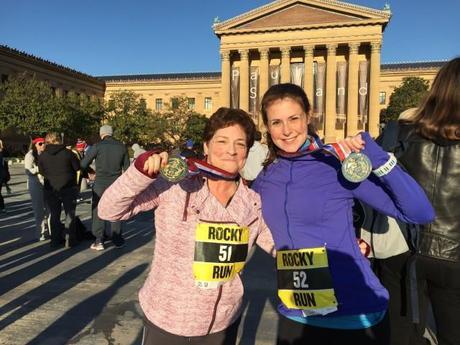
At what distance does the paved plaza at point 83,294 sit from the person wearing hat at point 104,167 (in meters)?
0.26

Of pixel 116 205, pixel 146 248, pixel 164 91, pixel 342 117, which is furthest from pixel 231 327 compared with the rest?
pixel 164 91

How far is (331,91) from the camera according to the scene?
2005 inches

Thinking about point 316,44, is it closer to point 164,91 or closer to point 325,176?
point 164,91

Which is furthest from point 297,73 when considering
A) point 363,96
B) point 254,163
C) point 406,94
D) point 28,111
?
point 254,163

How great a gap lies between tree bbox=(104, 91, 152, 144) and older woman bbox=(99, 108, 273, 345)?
55959 millimetres

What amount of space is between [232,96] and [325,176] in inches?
2035

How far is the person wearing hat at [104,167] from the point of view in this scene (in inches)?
289

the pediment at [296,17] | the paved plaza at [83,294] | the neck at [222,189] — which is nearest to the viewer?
the neck at [222,189]

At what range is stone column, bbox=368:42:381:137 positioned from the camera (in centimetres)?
4881

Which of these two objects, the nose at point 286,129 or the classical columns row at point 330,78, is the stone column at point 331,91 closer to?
the classical columns row at point 330,78

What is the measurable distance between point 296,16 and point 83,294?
53.2 metres

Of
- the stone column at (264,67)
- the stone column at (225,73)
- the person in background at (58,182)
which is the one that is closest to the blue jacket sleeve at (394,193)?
the person in background at (58,182)

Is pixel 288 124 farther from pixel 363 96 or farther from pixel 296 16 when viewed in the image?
pixel 296 16

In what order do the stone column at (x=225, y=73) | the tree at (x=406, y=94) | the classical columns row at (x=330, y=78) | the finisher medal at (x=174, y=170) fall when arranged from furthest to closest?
the stone column at (x=225, y=73) → the tree at (x=406, y=94) → the classical columns row at (x=330, y=78) → the finisher medal at (x=174, y=170)
